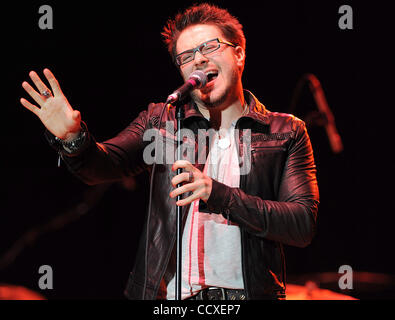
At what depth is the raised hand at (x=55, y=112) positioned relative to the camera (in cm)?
153

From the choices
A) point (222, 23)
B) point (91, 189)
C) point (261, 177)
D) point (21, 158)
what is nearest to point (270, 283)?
point (261, 177)

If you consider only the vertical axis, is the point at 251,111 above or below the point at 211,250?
above

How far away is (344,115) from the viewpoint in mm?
3961

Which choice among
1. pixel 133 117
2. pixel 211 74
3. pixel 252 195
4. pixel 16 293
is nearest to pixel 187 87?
pixel 211 74

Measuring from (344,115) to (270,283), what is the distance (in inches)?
107

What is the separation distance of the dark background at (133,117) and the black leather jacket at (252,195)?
1907 mm

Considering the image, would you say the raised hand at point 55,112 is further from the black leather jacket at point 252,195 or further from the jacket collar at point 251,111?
the jacket collar at point 251,111

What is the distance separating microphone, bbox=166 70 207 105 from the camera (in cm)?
141

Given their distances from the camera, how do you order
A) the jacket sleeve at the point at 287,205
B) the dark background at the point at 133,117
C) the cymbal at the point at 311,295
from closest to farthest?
the jacket sleeve at the point at 287,205 < the cymbal at the point at 311,295 < the dark background at the point at 133,117

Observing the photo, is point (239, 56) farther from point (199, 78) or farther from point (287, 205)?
point (287, 205)

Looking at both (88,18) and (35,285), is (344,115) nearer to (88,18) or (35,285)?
(88,18)

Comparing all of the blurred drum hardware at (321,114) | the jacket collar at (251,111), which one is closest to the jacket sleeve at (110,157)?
the jacket collar at (251,111)

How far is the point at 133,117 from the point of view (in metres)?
3.87

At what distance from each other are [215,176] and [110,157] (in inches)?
18.6
